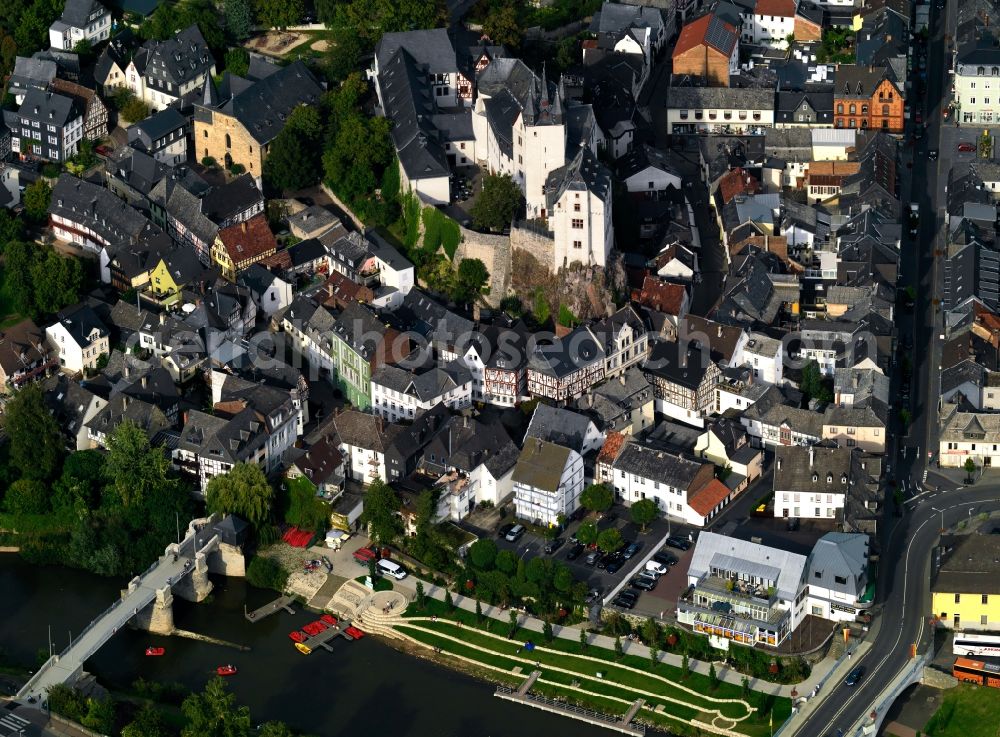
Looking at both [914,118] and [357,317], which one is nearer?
[357,317]

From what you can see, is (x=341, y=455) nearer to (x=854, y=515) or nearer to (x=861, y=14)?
(x=854, y=515)

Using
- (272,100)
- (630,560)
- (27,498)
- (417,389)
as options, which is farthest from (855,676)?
(272,100)

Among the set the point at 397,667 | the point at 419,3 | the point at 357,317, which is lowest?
the point at 397,667

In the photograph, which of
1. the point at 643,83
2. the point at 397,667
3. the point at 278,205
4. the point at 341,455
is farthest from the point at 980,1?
the point at 397,667

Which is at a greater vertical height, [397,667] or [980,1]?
[980,1]

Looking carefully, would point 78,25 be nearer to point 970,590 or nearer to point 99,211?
point 99,211

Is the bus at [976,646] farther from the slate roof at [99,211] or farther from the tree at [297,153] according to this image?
the slate roof at [99,211]

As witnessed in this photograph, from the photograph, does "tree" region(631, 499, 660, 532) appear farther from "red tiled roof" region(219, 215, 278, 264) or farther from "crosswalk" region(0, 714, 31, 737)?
"crosswalk" region(0, 714, 31, 737)

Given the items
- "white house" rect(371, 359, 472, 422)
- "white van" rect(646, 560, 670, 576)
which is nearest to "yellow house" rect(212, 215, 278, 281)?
"white house" rect(371, 359, 472, 422)
